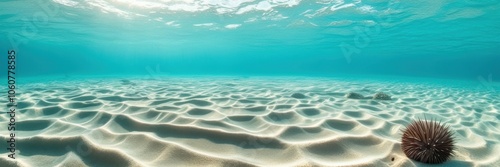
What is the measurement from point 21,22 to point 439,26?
44241 millimetres

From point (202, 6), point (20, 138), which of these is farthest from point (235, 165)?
point (202, 6)

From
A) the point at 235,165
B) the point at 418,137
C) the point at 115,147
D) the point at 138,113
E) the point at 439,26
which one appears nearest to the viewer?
the point at 235,165

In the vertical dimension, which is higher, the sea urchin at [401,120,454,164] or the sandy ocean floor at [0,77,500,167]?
the sea urchin at [401,120,454,164]

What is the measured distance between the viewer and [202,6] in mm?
23312

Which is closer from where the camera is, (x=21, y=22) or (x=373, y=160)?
(x=373, y=160)

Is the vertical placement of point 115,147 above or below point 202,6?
below

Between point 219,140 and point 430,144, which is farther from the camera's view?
point 219,140

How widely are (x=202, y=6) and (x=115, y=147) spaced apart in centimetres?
2145

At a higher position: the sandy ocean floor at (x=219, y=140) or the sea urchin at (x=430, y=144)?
the sea urchin at (x=430, y=144)

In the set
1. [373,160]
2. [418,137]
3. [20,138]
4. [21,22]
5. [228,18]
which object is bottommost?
[20,138]

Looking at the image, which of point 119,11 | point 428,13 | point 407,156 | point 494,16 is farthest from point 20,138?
point 494,16

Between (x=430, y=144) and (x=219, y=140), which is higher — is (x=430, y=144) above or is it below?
above

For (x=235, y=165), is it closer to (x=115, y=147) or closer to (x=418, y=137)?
(x=115, y=147)

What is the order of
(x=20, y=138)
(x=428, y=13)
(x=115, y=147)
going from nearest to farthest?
(x=115, y=147)
(x=20, y=138)
(x=428, y=13)
